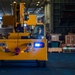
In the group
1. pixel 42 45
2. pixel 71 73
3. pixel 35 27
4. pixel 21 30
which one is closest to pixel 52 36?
pixel 35 27

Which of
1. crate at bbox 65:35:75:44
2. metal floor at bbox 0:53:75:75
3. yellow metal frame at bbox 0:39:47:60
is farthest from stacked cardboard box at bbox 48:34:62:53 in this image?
yellow metal frame at bbox 0:39:47:60

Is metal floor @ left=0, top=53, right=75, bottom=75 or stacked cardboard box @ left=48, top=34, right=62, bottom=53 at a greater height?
metal floor @ left=0, top=53, right=75, bottom=75

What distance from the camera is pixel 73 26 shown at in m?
27.5

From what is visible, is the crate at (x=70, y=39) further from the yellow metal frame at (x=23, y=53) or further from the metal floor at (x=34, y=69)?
the yellow metal frame at (x=23, y=53)

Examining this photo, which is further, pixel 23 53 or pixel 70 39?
pixel 70 39

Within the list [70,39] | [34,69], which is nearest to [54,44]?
[70,39]

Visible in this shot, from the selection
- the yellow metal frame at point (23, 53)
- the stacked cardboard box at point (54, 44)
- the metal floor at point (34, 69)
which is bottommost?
the stacked cardboard box at point (54, 44)

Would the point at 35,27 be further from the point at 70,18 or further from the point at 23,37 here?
the point at 70,18

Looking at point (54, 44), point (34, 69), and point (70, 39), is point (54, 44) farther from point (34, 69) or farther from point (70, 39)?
point (34, 69)

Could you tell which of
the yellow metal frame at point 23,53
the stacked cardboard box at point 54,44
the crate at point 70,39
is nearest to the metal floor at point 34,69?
the yellow metal frame at point 23,53

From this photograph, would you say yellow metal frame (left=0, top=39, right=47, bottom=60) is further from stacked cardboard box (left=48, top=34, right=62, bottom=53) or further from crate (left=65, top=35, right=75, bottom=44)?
crate (left=65, top=35, right=75, bottom=44)

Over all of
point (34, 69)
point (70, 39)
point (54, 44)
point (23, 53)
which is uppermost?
point (23, 53)

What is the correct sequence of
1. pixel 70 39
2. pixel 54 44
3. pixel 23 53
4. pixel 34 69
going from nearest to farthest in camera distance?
pixel 34 69, pixel 23 53, pixel 54 44, pixel 70 39

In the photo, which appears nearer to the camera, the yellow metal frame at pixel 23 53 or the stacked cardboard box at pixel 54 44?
the yellow metal frame at pixel 23 53
